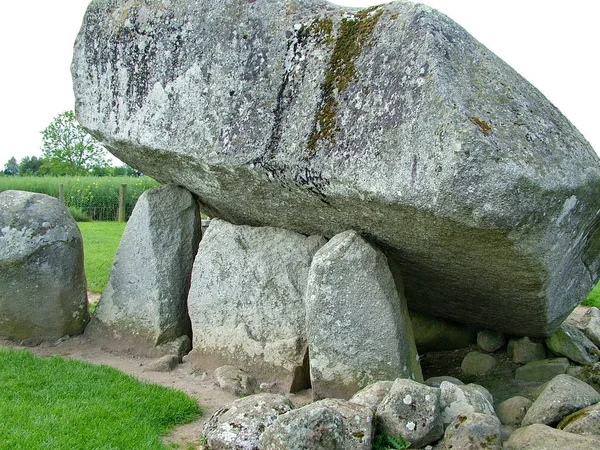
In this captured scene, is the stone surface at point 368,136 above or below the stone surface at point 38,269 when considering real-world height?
above

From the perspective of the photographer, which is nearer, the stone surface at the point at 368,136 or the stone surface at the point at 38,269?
the stone surface at the point at 368,136

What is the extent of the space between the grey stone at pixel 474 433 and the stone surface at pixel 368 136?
122 centimetres

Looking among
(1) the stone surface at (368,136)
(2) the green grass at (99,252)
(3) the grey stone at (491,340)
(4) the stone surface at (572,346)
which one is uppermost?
(1) the stone surface at (368,136)

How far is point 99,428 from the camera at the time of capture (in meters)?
4.98

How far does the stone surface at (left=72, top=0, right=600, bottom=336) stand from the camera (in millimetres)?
4676

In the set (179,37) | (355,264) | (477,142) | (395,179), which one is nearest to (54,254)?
(179,37)

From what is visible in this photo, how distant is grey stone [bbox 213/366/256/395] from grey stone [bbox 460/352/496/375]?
2331 mm

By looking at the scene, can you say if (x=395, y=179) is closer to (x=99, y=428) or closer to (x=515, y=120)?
(x=515, y=120)

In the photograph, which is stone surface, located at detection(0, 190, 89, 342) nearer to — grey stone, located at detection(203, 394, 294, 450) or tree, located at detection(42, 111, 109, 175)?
grey stone, located at detection(203, 394, 294, 450)

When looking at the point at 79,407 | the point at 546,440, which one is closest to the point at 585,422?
the point at 546,440

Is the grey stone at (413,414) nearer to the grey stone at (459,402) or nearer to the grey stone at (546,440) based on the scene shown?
the grey stone at (459,402)

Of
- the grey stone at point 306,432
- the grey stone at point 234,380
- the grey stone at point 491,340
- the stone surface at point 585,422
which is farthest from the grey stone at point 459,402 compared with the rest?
the grey stone at point 491,340

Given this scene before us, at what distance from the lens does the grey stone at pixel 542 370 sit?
668 centimetres

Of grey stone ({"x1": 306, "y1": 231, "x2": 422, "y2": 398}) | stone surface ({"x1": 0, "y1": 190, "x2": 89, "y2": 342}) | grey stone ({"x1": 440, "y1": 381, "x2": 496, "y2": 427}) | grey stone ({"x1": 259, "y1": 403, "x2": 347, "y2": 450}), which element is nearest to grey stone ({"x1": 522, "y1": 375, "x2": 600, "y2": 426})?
grey stone ({"x1": 440, "y1": 381, "x2": 496, "y2": 427})
